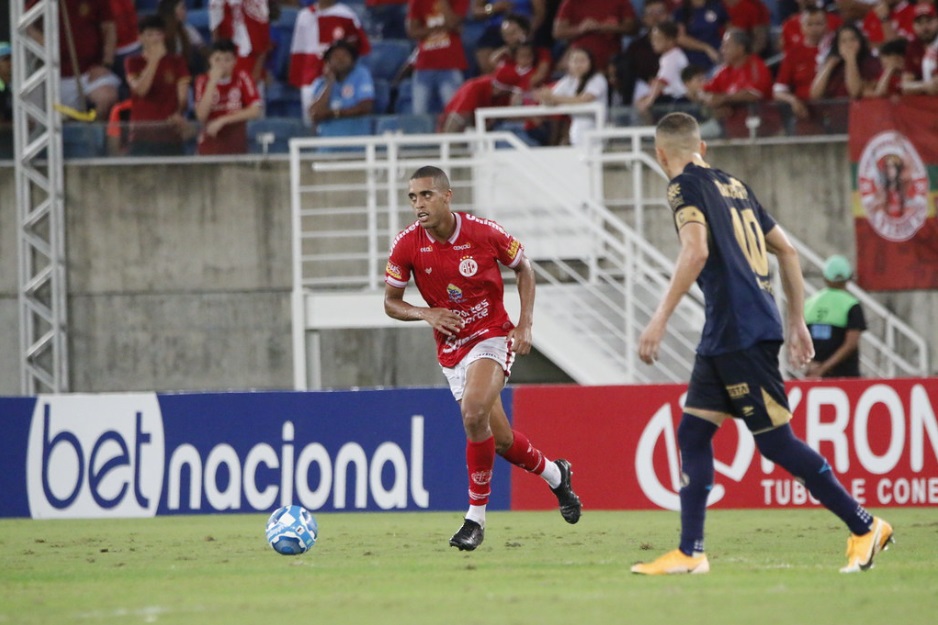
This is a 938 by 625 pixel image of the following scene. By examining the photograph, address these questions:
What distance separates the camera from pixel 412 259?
31.7 ft

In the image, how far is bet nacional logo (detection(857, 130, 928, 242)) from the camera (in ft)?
53.2

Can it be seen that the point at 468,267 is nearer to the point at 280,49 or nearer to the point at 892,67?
the point at 892,67

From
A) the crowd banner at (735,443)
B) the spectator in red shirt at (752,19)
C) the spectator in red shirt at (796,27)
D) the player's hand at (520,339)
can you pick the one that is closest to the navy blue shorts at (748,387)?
the player's hand at (520,339)

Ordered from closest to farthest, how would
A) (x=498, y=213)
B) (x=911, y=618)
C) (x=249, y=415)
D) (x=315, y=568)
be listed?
1. (x=911, y=618)
2. (x=315, y=568)
3. (x=249, y=415)
4. (x=498, y=213)

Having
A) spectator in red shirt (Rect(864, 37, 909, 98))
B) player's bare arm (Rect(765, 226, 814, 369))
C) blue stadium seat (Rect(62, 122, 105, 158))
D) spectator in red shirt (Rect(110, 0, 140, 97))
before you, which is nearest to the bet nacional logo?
spectator in red shirt (Rect(864, 37, 909, 98))

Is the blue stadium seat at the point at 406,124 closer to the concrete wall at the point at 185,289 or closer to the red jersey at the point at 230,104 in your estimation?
the concrete wall at the point at 185,289

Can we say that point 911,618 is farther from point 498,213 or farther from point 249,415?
point 498,213

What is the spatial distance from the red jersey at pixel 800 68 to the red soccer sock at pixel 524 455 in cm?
800

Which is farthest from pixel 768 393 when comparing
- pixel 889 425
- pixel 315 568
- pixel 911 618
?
pixel 889 425

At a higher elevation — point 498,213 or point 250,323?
point 498,213

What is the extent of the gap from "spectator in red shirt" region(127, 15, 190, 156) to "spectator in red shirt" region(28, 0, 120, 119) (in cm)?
52

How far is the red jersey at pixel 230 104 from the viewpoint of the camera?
1727cm

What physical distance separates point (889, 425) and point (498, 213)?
5.07 meters

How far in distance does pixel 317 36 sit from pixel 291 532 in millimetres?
9825
